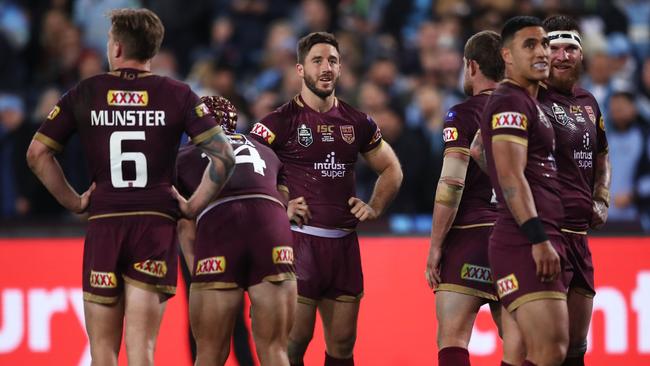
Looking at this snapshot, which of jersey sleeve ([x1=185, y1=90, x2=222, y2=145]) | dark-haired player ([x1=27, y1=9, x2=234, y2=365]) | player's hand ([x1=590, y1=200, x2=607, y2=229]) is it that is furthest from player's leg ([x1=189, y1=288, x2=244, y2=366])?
player's hand ([x1=590, y1=200, x2=607, y2=229])

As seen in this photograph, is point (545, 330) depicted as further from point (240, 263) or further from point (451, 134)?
point (240, 263)

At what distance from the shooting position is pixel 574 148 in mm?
7453

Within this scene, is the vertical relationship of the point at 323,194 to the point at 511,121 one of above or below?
below

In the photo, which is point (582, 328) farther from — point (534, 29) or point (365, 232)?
point (365, 232)

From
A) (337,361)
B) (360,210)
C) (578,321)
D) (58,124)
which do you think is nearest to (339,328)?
(337,361)

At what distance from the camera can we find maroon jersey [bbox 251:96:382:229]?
837cm

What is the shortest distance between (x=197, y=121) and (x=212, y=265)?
1.01 m

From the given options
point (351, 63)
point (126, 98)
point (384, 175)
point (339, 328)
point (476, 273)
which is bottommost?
point (339, 328)

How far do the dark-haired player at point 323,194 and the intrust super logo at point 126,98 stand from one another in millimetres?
1601

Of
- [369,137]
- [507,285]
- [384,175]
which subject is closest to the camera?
[507,285]

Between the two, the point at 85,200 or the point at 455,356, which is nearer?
the point at 85,200

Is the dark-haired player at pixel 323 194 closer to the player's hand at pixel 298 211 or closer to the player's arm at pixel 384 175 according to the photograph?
the player's hand at pixel 298 211

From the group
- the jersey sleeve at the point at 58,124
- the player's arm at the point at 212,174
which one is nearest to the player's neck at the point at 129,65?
the jersey sleeve at the point at 58,124

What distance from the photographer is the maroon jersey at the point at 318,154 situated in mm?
8367
